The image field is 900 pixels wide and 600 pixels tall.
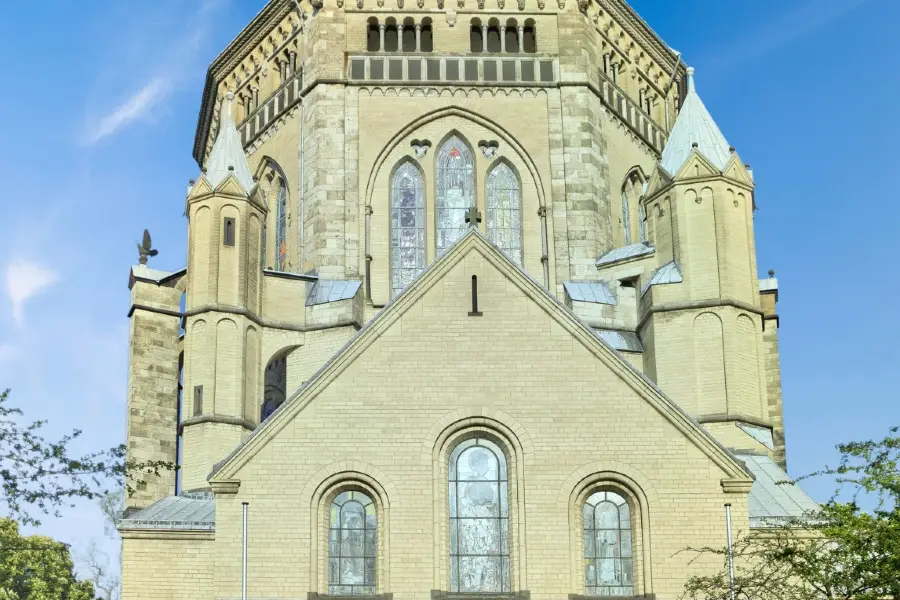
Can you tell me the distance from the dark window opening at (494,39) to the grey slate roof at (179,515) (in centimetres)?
1753

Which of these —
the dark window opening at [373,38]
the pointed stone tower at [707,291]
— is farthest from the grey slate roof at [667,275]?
the dark window opening at [373,38]

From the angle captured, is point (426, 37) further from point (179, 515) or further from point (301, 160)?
point (179, 515)

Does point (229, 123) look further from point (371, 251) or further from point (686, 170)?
point (686, 170)

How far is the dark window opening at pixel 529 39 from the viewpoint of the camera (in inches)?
2009

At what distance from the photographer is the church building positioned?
31.3m

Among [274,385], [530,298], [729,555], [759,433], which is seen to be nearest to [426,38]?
[274,385]

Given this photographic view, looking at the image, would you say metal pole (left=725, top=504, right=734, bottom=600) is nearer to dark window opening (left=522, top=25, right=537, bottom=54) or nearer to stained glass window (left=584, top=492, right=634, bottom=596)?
stained glass window (left=584, top=492, right=634, bottom=596)

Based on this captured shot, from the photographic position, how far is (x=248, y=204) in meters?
46.3

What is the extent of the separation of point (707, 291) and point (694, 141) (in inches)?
188

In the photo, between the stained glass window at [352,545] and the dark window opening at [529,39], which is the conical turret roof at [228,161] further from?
the stained glass window at [352,545]

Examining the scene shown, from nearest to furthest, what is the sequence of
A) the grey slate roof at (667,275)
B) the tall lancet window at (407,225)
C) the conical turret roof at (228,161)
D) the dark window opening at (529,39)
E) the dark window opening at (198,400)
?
the dark window opening at (198,400) < the grey slate roof at (667,275) < the conical turret roof at (228,161) < the tall lancet window at (407,225) < the dark window opening at (529,39)

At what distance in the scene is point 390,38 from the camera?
51031 millimetres

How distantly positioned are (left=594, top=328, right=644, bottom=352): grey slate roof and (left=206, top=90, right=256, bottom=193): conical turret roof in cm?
1028

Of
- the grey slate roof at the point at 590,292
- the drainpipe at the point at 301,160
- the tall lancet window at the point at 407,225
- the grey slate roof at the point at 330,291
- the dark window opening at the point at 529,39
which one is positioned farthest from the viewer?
the dark window opening at the point at 529,39
